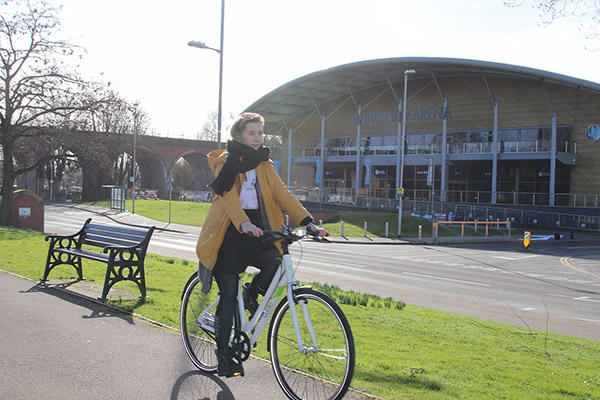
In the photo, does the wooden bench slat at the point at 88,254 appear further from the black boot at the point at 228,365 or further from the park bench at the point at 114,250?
Result: the black boot at the point at 228,365

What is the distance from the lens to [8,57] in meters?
20.1

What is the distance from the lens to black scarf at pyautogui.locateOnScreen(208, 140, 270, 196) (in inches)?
151

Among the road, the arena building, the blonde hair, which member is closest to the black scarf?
the blonde hair

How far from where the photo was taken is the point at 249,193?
397 centimetres

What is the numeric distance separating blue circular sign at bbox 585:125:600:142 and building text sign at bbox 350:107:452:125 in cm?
1114

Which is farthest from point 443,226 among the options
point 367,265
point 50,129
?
point 50,129

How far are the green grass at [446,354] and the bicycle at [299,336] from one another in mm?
427

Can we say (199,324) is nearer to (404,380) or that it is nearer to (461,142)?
(404,380)

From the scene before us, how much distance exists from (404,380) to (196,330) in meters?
1.76

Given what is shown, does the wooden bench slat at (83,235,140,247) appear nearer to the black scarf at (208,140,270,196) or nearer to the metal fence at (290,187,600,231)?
the black scarf at (208,140,270,196)

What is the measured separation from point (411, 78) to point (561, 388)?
48069 millimetres

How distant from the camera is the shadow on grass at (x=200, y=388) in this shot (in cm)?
375

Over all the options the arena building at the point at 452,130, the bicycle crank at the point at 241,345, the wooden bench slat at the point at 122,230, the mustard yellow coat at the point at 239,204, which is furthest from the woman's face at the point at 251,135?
the arena building at the point at 452,130

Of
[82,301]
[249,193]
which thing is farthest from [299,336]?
[82,301]
